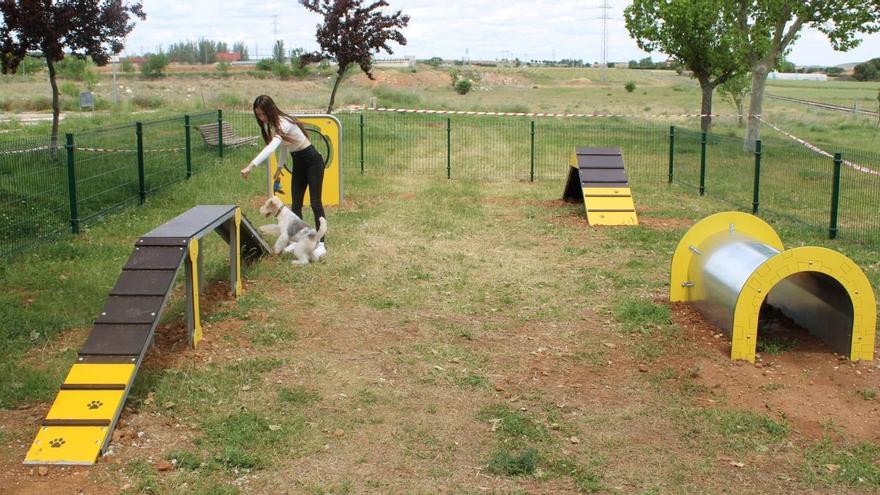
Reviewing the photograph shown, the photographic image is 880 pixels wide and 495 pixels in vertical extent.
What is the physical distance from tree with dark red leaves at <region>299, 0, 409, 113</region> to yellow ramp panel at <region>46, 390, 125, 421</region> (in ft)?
69.0

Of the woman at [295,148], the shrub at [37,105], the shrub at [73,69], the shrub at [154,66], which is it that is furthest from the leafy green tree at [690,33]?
the shrub at [154,66]

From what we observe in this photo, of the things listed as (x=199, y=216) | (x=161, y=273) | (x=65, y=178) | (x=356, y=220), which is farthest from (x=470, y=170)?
(x=161, y=273)

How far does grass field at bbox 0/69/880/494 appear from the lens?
4.79 meters

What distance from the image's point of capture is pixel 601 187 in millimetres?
12836

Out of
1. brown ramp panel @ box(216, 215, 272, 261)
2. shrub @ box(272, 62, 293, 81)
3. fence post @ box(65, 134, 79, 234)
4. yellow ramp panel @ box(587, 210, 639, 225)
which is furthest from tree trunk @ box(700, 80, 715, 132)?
shrub @ box(272, 62, 293, 81)

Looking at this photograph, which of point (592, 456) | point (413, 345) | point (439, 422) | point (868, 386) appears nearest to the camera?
point (592, 456)

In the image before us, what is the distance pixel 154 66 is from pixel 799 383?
6776 cm

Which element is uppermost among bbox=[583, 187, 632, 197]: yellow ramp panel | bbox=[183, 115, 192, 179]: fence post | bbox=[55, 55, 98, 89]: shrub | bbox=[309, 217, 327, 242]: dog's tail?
bbox=[55, 55, 98, 89]: shrub

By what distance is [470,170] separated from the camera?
18688 millimetres

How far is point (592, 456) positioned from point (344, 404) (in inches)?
64.9

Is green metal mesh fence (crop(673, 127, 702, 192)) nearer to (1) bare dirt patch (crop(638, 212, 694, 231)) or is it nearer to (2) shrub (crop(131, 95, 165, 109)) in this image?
(1) bare dirt patch (crop(638, 212, 694, 231))

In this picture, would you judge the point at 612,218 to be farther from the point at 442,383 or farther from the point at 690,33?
the point at 690,33

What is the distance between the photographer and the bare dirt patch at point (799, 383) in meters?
5.51

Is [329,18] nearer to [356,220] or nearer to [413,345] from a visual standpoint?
[356,220]
